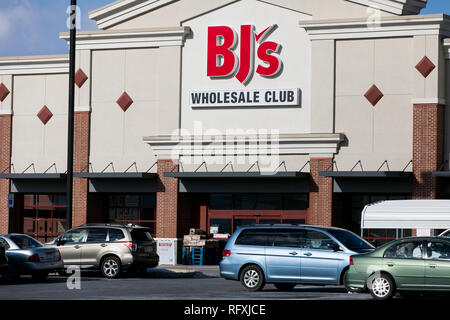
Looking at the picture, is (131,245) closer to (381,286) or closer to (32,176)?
(381,286)

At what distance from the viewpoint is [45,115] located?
44.0m

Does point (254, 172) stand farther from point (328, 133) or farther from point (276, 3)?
point (276, 3)

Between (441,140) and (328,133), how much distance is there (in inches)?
180

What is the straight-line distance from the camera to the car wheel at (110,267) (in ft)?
101

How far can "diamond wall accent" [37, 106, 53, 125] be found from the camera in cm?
4394

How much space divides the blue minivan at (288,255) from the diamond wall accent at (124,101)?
17.3m

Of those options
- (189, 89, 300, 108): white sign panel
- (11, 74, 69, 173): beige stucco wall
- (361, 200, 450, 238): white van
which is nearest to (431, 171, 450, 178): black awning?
(361, 200, 450, 238): white van

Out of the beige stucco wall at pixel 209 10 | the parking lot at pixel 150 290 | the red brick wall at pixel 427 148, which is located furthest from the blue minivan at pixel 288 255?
the beige stucco wall at pixel 209 10

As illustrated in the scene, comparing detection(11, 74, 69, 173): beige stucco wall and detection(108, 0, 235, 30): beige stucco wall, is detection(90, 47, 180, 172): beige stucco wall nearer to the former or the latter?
detection(108, 0, 235, 30): beige stucco wall

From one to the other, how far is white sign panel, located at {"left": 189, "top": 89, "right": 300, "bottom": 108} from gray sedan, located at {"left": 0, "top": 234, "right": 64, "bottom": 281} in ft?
44.8

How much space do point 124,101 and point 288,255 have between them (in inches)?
747

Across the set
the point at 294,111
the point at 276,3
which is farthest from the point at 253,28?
the point at 294,111

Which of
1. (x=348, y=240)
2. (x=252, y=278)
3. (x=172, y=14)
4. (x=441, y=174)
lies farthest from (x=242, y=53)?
(x=252, y=278)

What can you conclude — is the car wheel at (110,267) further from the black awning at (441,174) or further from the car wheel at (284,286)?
the black awning at (441,174)
